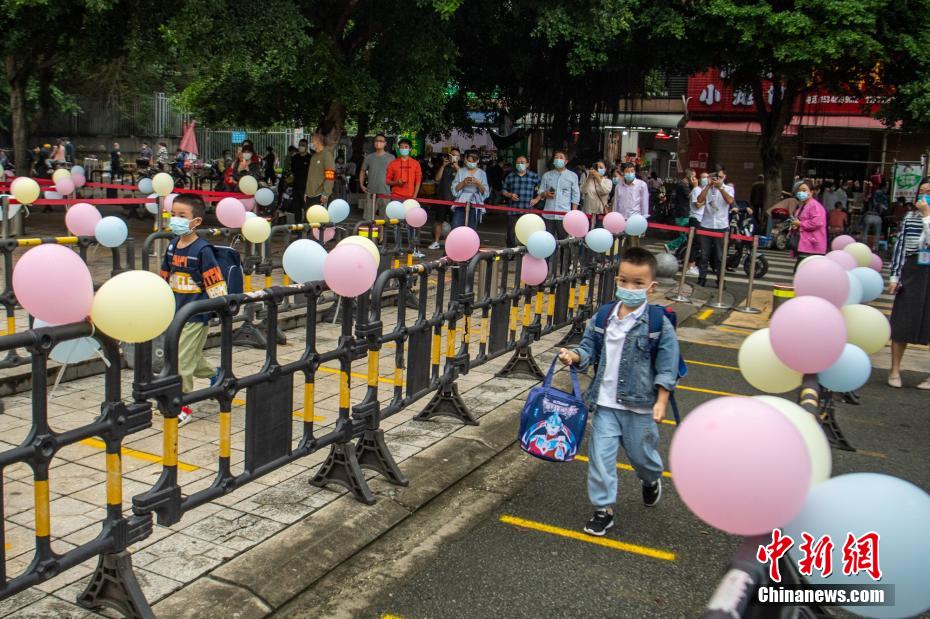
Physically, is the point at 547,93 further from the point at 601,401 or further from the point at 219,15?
the point at 601,401

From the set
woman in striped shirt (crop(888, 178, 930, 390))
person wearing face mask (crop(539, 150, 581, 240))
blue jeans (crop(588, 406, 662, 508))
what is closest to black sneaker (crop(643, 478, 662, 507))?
blue jeans (crop(588, 406, 662, 508))

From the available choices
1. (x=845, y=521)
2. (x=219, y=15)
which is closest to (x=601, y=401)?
(x=845, y=521)

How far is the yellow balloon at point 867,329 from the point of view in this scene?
6121mm

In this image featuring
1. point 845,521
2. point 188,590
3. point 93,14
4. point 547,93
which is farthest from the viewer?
point 547,93

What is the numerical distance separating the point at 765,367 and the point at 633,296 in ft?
2.87

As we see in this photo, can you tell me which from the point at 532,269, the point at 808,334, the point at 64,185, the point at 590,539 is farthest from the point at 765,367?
the point at 64,185

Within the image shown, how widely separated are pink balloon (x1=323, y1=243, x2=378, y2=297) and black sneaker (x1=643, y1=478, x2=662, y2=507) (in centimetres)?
218

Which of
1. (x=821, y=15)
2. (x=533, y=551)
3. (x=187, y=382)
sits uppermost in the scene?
(x=821, y=15)

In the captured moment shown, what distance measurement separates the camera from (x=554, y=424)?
5332 mm

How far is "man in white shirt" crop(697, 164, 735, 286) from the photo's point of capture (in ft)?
48.5

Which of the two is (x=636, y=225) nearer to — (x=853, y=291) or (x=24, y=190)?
(x=853, y=291)

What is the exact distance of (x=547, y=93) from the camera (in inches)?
964

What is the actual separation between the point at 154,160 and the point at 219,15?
17760 millimetres

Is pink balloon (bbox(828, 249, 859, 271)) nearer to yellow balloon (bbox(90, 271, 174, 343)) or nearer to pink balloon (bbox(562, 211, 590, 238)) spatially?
pink balloon (bbox(562, 211, 590, 238))
